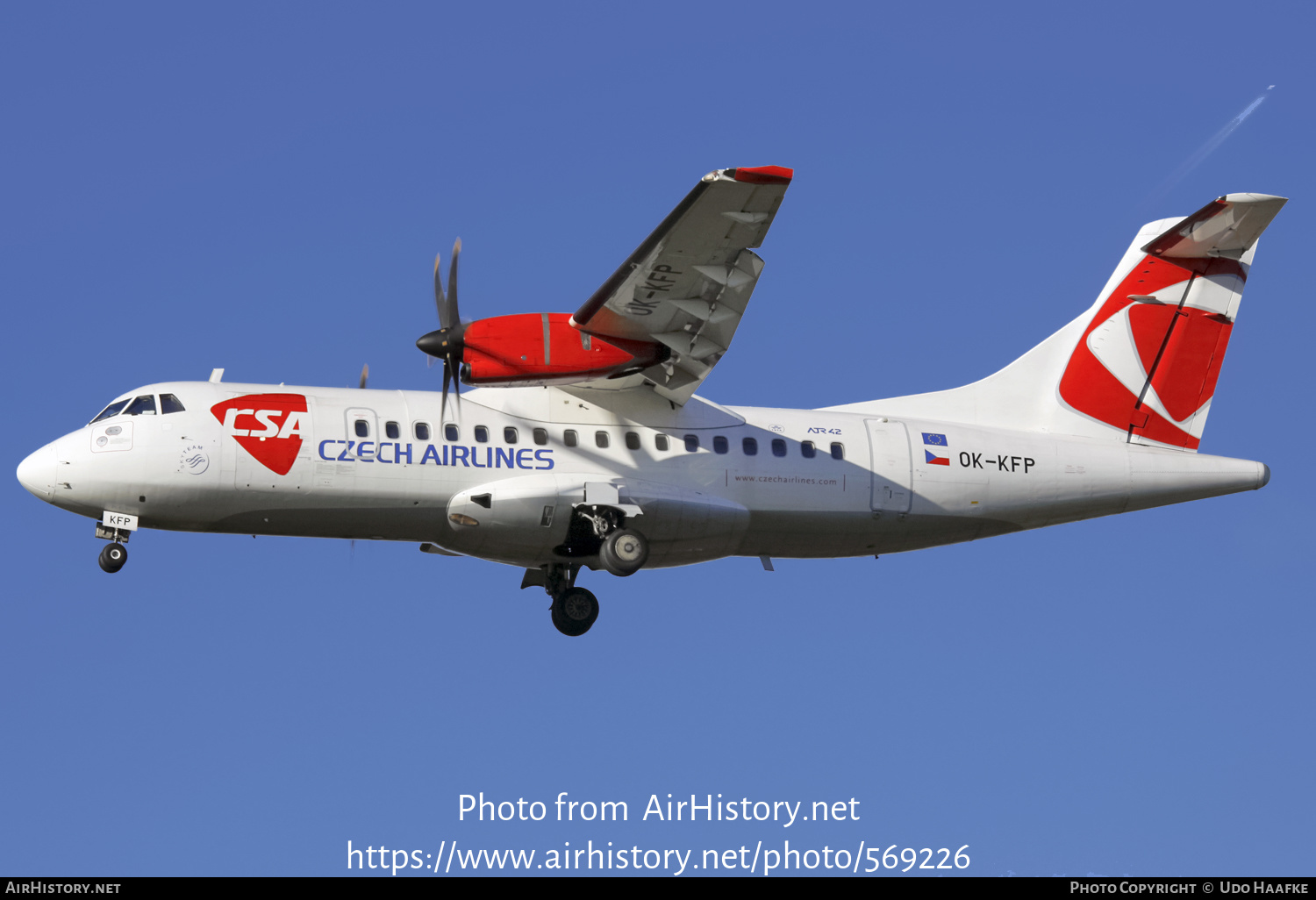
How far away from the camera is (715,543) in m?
22.0

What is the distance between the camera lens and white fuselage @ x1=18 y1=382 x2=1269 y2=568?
2044cm

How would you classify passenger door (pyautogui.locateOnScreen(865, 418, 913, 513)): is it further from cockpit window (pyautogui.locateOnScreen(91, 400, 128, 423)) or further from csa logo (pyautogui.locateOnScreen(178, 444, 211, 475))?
cockpit window (pyautogui.locateOnScreen(91, 400, 128, 423))

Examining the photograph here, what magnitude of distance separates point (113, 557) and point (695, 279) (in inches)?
307

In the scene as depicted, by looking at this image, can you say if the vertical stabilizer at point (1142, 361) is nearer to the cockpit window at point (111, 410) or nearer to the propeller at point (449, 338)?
the propeller at point (449, 338)

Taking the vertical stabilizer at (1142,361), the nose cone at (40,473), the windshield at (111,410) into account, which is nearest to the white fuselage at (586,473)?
the nose cone at (40,473)

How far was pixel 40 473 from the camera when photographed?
66.7 feet

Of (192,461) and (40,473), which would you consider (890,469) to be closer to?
(192,461)

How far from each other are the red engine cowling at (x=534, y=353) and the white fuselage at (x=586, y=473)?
1.42 metres

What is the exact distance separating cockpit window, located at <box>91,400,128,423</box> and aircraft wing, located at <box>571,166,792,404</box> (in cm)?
579

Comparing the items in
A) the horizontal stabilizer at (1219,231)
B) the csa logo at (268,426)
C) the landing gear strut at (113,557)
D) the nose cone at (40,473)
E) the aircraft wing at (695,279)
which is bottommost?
the landing gear strut at (113,557)

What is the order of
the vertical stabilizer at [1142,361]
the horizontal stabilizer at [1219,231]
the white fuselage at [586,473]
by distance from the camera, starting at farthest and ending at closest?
the vertical stabilizer at [1142,361] < the horizontal stabilizer at [1219,231] < the white fuselage at [586,473]

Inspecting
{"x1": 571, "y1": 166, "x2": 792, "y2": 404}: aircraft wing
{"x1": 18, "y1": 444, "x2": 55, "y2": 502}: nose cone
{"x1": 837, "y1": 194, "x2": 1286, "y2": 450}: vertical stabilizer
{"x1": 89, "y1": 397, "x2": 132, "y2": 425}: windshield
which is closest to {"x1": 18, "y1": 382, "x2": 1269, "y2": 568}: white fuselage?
{"x1": 18, "y1": 444, "x2": 55, "y2": 502}: nose cone

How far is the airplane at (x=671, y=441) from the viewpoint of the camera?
20.2 meters
